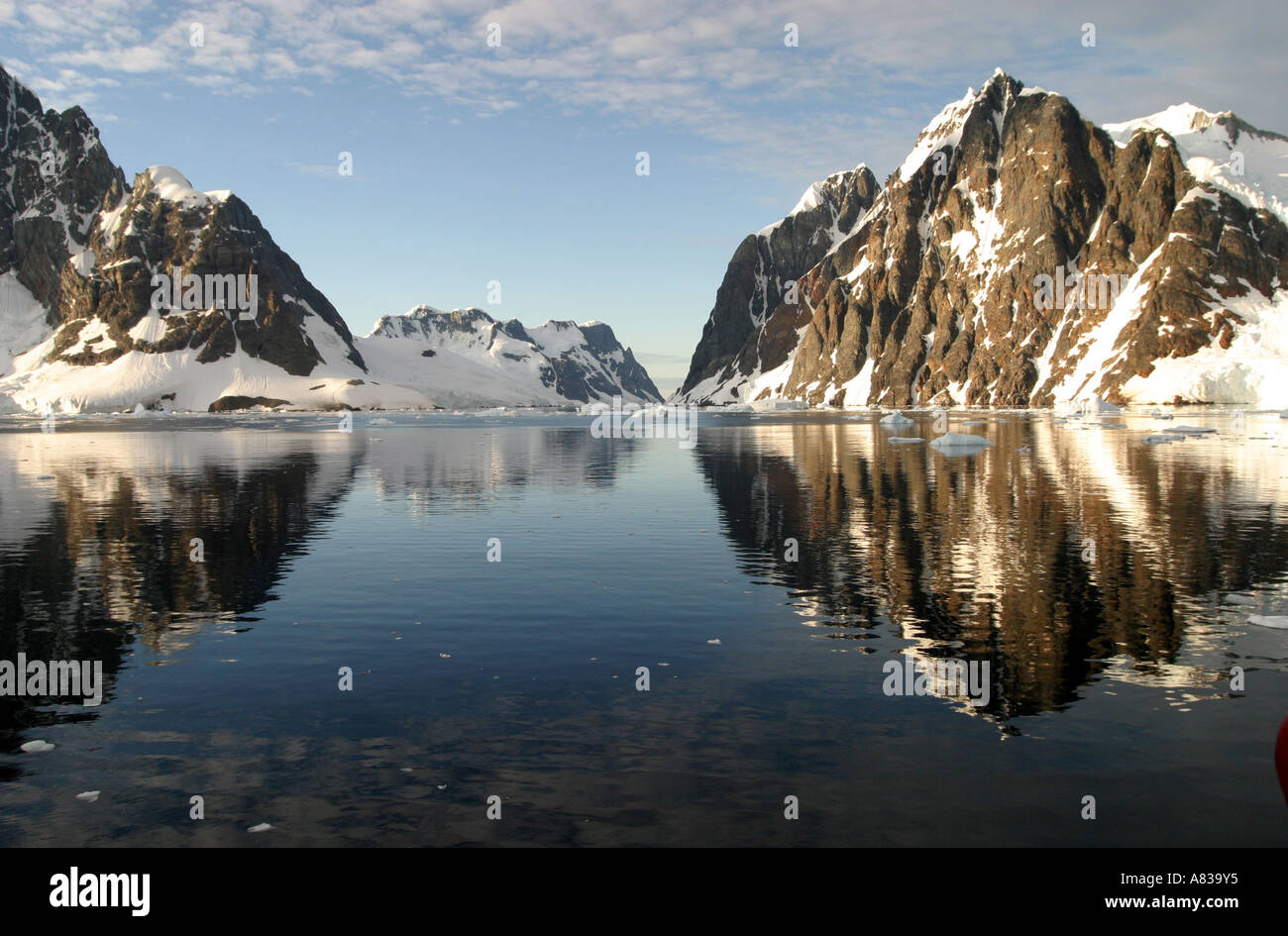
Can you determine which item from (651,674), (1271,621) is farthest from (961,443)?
(651,674)

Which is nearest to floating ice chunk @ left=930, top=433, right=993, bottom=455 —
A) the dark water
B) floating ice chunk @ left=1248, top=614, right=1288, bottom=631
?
the dark water

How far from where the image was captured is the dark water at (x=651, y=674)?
12039 mm

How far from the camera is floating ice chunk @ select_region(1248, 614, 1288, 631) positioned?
2080cm

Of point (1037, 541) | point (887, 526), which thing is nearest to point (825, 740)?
point (1037, 541)

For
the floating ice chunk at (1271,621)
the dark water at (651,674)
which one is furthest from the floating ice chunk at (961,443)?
the floating ice chunk at (1271,621)

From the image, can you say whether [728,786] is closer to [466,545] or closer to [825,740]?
[825,740]

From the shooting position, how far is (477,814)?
11977 mm

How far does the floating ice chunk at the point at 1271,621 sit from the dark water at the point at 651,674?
554 millimetres

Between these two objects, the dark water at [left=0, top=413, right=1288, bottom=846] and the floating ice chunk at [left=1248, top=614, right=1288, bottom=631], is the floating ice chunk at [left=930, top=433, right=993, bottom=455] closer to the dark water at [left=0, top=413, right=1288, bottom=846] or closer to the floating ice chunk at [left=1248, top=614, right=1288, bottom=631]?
the dark water at [left=0, top=413, right=1288, bottom=846]

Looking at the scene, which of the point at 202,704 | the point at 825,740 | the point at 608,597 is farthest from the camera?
the point at 608,597

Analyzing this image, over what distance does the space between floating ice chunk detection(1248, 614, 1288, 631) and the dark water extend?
0.55 meters

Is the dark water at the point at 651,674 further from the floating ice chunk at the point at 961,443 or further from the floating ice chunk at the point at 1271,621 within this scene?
the floating ice chunk at the point at 961,443
